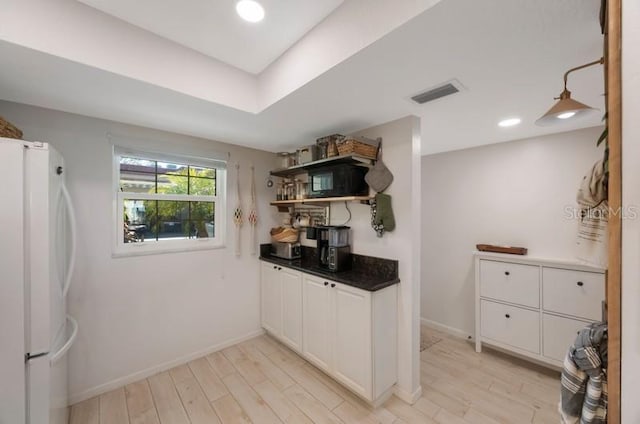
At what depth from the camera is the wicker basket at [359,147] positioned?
6.70ft

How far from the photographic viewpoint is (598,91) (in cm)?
157

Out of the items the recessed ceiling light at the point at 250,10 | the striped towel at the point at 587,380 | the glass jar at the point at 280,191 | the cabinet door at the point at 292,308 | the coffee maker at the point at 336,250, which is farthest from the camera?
the glass jar at the point at 280,191

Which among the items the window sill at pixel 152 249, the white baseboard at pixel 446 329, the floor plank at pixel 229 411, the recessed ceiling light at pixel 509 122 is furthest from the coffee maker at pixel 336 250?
the white baseboard at pixel 446 329

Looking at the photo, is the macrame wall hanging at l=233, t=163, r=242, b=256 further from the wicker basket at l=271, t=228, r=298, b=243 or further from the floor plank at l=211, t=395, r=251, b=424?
the floor plank at l=211, t=395, r=251, b=424

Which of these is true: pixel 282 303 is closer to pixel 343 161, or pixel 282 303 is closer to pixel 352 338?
pixel 352 338

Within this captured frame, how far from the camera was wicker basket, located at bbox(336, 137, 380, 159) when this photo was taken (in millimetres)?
2041

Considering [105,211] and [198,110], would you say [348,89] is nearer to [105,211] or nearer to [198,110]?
[198,110]

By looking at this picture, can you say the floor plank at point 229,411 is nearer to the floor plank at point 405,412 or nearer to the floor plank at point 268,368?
the floor plank at point 268,368

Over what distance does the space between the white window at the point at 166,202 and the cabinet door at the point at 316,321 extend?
3.85 feet

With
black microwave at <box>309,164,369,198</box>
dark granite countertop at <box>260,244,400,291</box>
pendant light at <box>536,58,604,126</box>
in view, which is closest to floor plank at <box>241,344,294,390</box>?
dark granite countertop at <box>260,244,400,291</box>

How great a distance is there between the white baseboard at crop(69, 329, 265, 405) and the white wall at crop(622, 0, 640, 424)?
2970 mm

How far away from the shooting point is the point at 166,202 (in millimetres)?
2504

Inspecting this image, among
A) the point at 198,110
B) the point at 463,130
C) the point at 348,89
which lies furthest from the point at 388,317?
the point at 198,110

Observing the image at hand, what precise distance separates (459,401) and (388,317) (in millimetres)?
857
